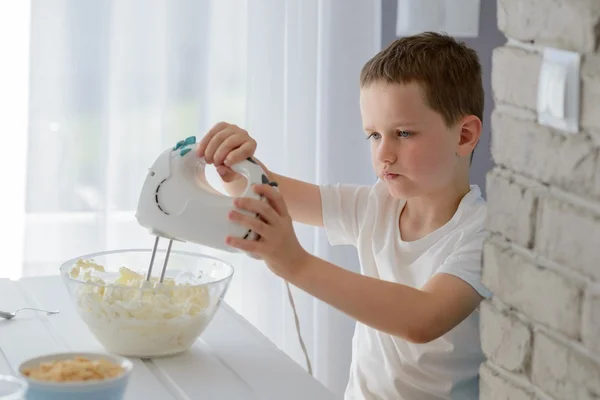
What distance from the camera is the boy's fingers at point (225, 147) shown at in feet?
4.61

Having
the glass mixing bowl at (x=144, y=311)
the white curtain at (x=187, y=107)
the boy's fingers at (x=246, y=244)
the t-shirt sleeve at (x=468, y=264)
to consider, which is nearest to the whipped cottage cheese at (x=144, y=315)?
the glass mixing bowl at (x=144, y=311)

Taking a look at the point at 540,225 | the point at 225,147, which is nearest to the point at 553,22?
the point at 540,225

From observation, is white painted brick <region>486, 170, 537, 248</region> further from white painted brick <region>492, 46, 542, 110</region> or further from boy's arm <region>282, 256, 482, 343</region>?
boy's arm <region>282, 256, 482, 343</region>

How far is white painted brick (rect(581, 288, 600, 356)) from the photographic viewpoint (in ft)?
2.95

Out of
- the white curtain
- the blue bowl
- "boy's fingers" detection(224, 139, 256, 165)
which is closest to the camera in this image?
the blue bowl

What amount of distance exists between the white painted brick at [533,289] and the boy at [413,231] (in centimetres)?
38

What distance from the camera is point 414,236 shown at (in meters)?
1.74

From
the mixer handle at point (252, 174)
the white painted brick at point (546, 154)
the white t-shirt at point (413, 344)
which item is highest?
the white painted brick at point (546, 154)

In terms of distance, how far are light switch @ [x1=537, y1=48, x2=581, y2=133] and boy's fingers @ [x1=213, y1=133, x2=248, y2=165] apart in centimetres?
57

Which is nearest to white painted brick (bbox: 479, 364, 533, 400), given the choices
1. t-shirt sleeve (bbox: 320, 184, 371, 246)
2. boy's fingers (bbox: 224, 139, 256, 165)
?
boy's fingers (bbox: 224, 139, 256, 165)

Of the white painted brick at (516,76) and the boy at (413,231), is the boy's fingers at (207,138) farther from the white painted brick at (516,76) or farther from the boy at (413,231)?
the white painted brick at (516,76)

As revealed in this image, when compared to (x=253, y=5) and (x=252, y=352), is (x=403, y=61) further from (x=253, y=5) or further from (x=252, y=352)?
(x=253, y=5)

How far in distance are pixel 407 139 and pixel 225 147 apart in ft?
1.18

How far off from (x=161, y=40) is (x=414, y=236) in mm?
901
